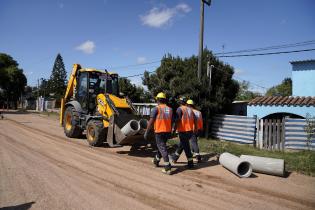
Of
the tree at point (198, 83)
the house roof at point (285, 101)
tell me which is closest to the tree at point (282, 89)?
the house roof at point (285, 101)

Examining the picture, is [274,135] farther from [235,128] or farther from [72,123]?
[72,123]

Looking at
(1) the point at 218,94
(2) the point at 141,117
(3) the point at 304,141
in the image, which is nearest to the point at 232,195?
(2) the point at 141,117

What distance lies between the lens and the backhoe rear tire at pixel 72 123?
487 inches

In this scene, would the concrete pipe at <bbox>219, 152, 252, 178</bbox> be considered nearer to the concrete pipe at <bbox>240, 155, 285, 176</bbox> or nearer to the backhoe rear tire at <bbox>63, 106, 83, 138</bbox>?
the concrete pipe at <bbox>240, 155, 285, 176</bbox>

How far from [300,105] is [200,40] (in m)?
6.55

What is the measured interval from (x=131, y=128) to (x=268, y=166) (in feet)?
13.1

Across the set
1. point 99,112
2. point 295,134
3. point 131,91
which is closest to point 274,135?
point 295,134

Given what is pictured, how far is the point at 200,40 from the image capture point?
51.3ft

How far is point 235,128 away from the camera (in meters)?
14.6

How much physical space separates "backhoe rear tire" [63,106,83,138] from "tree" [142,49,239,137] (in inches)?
223

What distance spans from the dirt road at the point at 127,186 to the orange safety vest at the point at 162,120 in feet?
3.62

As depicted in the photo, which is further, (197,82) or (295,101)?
(295,101)

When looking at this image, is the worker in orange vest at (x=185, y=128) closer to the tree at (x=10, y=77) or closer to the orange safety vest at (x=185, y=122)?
the orange safety vest at (x=185, y=122)

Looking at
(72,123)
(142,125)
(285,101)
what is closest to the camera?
(142,125)
